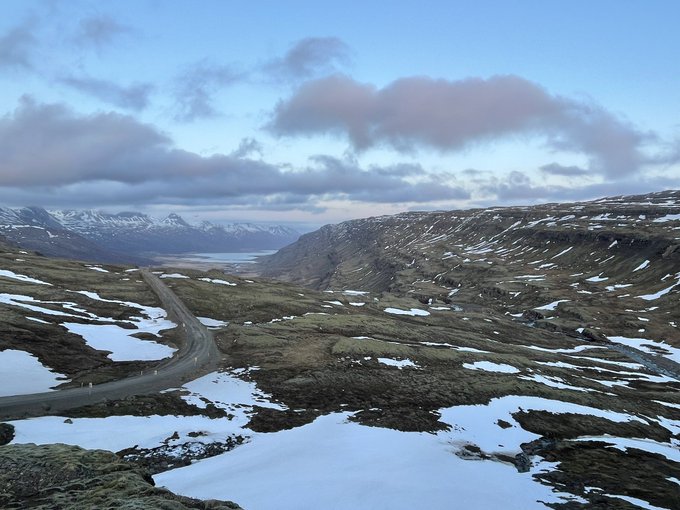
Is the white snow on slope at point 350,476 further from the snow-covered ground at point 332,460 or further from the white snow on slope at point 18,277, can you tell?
the white snow on slope at point 18,277

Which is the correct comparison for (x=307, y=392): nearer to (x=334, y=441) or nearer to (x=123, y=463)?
(x=334, y=441)

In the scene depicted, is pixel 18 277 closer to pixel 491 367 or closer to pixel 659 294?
pixel 491 367

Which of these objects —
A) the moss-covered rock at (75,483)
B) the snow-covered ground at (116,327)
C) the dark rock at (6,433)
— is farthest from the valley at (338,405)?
the dark rock at (6,433)

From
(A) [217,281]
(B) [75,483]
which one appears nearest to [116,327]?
(A) [217,281]

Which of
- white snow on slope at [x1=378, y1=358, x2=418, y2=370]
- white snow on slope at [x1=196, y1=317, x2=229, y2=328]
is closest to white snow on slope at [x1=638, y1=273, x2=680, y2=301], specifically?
white snow on slope at [x1=378, y1=358, x2=418, y2=370]

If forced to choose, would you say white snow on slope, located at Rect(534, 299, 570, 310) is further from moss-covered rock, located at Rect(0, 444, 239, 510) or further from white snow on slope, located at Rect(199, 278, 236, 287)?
moss-covered rock, located at Rect(0, 444, 239, 510)

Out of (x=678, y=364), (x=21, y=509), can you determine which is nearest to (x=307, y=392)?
(x=21, y=509)
